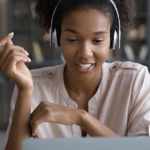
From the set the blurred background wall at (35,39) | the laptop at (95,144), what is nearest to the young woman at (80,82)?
the laptop at (95,144)

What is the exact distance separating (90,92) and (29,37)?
3.57 meters

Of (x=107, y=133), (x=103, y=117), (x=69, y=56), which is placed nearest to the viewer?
(x=107, y=133)

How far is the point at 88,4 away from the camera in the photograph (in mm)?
1243

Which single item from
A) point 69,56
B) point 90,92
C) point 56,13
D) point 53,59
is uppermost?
point 56,13

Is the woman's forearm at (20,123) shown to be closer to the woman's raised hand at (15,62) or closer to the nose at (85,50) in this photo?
the woman's raised hand at (15,62)

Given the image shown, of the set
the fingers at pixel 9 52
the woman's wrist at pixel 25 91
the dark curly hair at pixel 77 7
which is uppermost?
the dark curly hair at pixel 77 7

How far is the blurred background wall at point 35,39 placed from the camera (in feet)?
14.9

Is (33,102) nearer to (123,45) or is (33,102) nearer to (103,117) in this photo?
(103,117)

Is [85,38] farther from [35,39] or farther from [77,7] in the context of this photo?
[35,39]

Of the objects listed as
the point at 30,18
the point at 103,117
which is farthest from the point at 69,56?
A: the point at 30,18

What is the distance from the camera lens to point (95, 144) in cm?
57

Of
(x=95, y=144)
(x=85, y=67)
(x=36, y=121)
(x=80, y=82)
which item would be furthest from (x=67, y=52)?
(x=95, y=144)

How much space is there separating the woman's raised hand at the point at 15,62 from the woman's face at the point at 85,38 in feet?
0.62

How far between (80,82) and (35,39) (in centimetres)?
344
